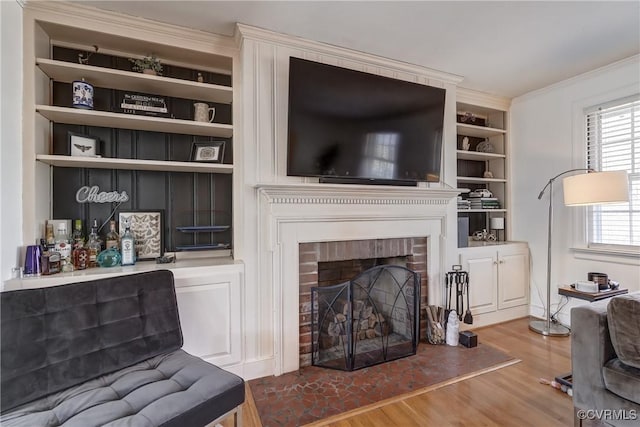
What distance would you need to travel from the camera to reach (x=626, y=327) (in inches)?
53.8

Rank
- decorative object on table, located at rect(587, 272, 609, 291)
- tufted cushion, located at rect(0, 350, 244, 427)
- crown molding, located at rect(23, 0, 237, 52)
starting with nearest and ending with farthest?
tufted cushion, located at rect(0, 350, 244, 427) → crown molding, located at rect(23, 0, 237, 52) → decorative object on table, located at rect(587, 272, 609, 291)

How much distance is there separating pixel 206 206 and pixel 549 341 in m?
3.24

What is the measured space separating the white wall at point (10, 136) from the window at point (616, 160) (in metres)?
4.47

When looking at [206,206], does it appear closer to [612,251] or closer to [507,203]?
[507,203]

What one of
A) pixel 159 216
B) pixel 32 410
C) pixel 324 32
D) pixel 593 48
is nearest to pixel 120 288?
pixel 32 410

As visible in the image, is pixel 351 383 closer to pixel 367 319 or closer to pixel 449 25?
pixel 367 319

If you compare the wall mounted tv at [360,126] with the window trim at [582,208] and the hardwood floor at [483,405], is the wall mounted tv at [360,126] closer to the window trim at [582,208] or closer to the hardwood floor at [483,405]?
the window trim at [582,208]

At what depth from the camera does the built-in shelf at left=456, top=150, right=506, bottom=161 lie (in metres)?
3.29

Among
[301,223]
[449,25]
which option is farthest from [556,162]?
[301,223]

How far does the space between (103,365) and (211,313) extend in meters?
0.66

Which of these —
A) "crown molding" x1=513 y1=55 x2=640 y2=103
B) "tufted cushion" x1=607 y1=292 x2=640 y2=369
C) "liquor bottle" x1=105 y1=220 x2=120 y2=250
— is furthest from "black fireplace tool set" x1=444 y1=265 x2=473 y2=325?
"liquor bottle" x1=105 y1=220 x2=120 y2=250

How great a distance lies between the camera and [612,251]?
271 cm

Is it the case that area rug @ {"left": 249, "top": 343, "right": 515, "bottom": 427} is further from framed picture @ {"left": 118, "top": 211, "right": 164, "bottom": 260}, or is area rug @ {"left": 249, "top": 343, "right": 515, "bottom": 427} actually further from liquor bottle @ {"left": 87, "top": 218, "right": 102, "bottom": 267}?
liquor bottle @ {"left": 87, "top": 218, "right": 102, "bottom": 267}

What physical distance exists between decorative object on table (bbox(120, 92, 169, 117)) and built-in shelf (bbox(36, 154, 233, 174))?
0.36m
